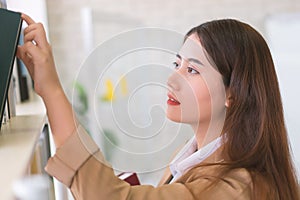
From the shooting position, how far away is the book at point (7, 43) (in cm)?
85

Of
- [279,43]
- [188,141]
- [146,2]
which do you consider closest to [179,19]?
[146,2]

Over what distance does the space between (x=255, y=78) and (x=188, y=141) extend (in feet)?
0.85

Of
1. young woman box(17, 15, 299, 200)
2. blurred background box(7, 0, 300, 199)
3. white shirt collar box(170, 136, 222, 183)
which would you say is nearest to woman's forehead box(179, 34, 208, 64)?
young woman box(17, 15, 299, 200)

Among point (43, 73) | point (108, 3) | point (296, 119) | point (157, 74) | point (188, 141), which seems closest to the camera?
point (43, 73)

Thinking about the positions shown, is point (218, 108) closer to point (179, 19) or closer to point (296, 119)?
point (296, 119)

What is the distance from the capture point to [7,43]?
2.78ft

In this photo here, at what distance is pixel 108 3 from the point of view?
8.45 ft

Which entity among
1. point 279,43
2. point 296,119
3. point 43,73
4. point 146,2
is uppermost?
point 43,73

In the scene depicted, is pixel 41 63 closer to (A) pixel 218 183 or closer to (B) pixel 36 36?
(B) pixel 36 36

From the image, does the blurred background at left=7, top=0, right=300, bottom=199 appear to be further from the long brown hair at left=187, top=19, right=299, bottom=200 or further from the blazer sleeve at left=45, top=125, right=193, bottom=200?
the blazer sleeve at left=45, top=125, right=193, bottom=200

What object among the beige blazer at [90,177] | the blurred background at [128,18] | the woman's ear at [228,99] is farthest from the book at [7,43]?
the blurred background at [128,18]

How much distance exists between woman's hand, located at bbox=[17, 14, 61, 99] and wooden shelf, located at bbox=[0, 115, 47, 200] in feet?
0.37

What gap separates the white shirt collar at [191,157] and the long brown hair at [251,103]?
0.11ft

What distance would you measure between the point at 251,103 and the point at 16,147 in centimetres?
46
